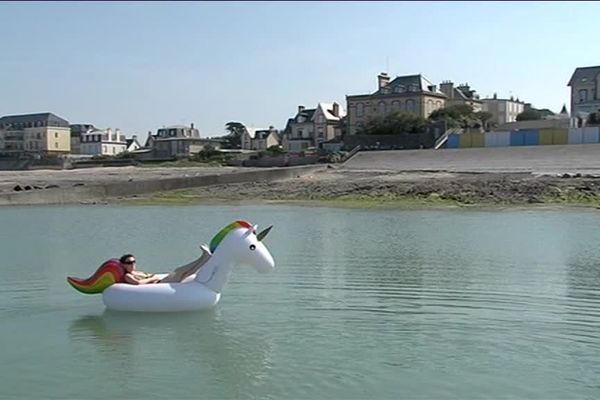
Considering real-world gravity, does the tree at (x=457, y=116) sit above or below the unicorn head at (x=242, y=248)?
above

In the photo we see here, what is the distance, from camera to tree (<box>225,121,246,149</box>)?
13354 centimetres

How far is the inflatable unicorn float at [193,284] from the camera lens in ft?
32.5

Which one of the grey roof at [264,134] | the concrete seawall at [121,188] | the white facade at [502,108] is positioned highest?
the white facade at [502,108]

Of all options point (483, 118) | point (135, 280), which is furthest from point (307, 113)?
point (135, 280)

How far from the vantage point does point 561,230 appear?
68.4 feet

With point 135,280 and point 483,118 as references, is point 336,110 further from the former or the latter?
point 135,280

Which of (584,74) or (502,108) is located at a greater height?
(584,74)

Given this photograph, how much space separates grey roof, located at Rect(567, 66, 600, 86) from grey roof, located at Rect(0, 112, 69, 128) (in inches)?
3437

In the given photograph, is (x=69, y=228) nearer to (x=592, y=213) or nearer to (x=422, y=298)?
(x=422, y=298)

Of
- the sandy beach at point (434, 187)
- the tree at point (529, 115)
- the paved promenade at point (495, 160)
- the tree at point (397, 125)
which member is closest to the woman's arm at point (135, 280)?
the sandy beach at point (434, 187)

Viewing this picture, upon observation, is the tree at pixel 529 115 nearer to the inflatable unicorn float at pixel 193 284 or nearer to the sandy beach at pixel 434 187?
the sandy beach at pixel 434 187

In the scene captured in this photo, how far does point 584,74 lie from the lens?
10638 cm

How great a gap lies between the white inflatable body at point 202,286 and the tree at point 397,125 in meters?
77.2

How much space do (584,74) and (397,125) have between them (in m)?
36.0
